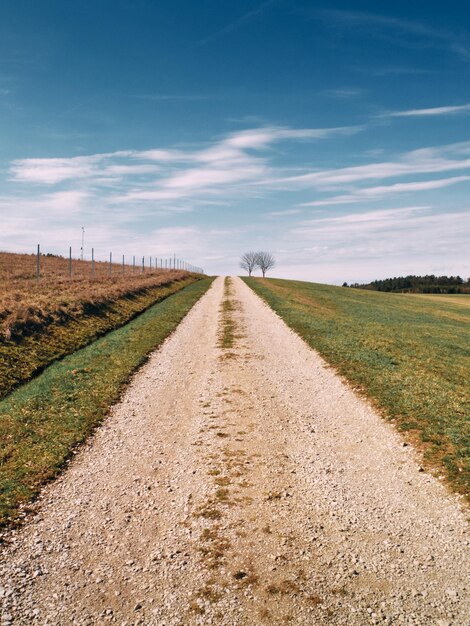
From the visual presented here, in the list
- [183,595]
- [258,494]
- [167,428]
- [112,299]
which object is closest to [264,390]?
[167,428]

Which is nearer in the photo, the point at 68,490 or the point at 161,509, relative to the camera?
the point at 161,509

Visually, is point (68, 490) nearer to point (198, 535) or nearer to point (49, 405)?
point (198, 535)

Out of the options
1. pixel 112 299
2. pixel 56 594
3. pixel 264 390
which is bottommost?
pixel 56 594

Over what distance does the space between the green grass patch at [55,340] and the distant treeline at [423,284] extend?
94975 millimetres

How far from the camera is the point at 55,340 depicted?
21078 millimetres

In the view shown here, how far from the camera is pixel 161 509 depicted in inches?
309

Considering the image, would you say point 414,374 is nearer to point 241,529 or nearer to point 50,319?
point 241,529

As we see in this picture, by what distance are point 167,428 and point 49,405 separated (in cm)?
415

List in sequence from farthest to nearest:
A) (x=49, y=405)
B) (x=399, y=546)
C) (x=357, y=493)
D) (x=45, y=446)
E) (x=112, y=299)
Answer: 1. (x=112, y=299)
2. (x=49, y=405)
3. (x=45, y=446)
4. (x=357, y=493)
5. (x=399, y=546)

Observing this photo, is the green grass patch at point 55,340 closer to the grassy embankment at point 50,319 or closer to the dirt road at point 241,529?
the grassy embankment at point 50,319

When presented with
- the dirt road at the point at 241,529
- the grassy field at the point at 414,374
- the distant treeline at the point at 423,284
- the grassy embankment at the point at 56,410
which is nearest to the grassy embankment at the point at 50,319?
the grassy embankment at the point at 56,410

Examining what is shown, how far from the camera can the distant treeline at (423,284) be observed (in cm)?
11025

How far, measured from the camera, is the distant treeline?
362 feet

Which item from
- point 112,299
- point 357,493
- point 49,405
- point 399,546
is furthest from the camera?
point 112,299
